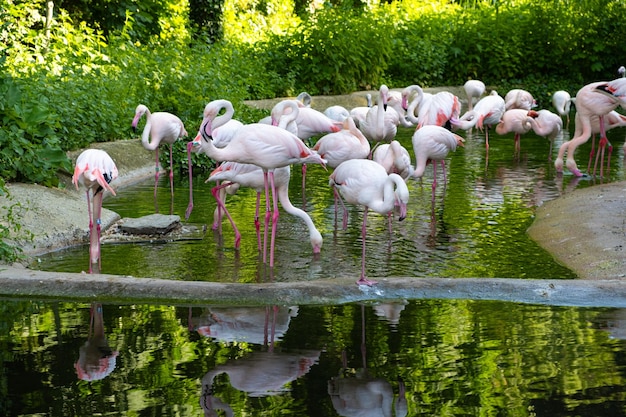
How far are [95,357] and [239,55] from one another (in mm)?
10607

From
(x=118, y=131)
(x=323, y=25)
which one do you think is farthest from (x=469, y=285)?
(x=323, y=25)

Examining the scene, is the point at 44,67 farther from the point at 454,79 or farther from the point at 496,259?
the point at 454,79

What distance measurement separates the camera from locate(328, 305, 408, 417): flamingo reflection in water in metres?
3.70

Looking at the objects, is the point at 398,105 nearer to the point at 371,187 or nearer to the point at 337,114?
the point at 337,114

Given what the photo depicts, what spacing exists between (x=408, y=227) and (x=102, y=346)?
367cm

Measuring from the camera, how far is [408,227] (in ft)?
25.3

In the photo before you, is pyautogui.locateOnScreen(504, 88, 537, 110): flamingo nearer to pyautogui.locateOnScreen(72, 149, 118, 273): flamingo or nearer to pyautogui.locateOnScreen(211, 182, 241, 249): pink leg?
pyautogui.locateOnScreen(211, 182, 241, 249): pink leg

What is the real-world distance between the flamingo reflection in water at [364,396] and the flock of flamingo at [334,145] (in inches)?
53.3

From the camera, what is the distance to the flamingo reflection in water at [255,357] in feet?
12.9

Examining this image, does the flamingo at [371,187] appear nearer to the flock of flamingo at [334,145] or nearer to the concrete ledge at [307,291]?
the flock of flamingo at [334,145]

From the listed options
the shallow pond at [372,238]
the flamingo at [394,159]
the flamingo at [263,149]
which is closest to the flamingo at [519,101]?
the shallow pond at [372,238]

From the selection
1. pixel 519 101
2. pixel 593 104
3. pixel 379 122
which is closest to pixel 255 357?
pixel 379 122

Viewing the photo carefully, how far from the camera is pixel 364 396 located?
388 centimetres


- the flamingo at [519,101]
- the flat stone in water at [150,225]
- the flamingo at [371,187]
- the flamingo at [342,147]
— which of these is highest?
the flamingo at [519,101]
